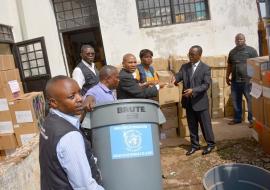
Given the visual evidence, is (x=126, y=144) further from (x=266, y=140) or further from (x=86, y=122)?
(x=266, y=140)

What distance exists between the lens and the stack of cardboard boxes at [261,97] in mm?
4605

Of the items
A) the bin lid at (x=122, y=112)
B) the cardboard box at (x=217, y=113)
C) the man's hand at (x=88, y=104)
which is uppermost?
the man's hand at (x=88, y=104)

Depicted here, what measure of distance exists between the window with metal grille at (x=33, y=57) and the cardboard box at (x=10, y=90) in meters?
2.77

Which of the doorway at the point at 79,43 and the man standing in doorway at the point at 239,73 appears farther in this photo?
the doorway at the point at 79,43

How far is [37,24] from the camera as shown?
28.8ft

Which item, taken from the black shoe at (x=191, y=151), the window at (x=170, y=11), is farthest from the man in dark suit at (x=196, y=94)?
the window at (x=170, y=11)

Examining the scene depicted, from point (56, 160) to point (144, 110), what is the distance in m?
1.13

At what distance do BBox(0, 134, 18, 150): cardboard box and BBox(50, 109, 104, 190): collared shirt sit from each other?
13.9 feet

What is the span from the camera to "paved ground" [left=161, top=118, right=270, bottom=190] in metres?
4.49

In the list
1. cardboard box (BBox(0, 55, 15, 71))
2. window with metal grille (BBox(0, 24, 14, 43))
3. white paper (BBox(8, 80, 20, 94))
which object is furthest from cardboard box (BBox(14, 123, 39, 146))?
window with metal grille (BBox(0, 24, 14, 43))

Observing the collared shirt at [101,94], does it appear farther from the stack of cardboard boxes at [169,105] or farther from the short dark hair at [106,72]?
the stack of cardboard boxes at [169,105]

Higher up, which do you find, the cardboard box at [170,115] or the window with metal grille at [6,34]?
the window with metal grille at [6,34]

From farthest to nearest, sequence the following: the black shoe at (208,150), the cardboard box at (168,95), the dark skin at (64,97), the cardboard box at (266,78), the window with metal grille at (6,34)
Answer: the window with metal grille at (6,34) < the cardboard box at (168,95) < the black shoe at (208,150) < the cardboard box at (266,78) < the dark skin at (64,97)

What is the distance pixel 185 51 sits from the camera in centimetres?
877
